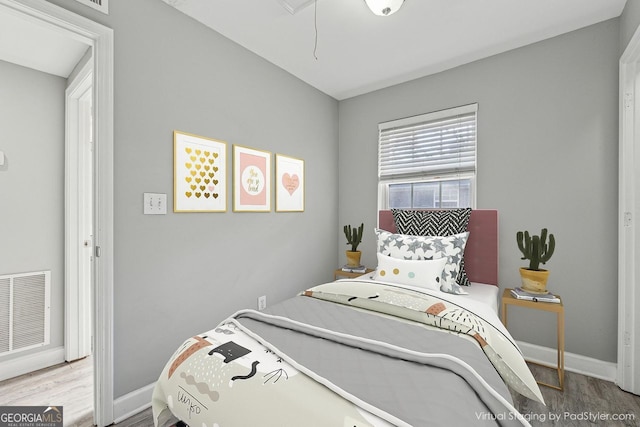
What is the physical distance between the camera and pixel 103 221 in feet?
5.27

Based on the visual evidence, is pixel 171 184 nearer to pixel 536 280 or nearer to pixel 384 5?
pixel 384 5

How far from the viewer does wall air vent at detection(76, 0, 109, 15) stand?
1.54 meters

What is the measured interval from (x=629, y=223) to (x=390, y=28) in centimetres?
212

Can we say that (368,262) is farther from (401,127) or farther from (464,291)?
(401,127)

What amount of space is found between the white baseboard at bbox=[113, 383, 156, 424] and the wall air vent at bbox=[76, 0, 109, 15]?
2.24 m

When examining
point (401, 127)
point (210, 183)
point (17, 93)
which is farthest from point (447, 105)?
point (17, 93)

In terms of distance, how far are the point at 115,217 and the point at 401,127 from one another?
2621 millimetres

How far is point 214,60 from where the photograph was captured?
7.12 feet

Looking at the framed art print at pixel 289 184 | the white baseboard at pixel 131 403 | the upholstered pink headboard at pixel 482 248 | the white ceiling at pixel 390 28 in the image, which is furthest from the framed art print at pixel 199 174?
the upholstered pink headboard at pixel 482 248

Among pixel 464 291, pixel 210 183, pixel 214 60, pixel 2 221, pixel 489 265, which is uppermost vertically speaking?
pixel 214 60

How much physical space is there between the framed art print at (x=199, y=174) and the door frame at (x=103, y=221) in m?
0.39

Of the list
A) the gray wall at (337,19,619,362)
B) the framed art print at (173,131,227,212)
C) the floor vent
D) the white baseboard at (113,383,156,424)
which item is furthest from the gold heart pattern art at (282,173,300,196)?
the floor vent

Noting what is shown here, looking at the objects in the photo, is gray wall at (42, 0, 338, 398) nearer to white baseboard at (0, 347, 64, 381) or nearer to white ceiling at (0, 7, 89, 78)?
white ceiling at (0, 7, 89, 78)

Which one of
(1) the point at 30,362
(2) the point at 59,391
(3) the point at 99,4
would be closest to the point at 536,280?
(3) the point at 99,4
